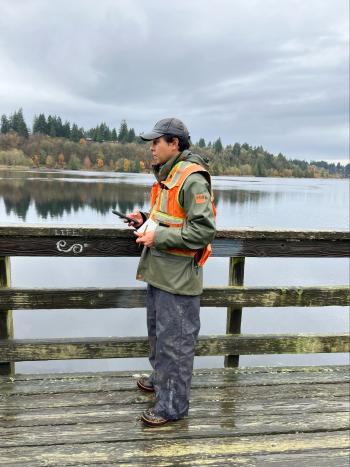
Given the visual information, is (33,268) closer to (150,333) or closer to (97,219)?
(97,219)

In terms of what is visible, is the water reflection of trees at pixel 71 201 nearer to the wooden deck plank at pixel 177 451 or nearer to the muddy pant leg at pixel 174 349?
the muddy pant leg at pixel 174 349

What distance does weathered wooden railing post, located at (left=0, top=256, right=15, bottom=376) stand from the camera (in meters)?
3.08

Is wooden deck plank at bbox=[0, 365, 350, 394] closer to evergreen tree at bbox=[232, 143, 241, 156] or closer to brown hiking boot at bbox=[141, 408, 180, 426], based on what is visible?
brown hiking boot at bbox=[141, 408, 180, 426]

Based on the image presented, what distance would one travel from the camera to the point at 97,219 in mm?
27344

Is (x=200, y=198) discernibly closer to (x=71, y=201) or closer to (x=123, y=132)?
(x=71, y=201)


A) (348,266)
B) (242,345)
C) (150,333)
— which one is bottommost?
(348,266)

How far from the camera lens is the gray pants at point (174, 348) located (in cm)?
265

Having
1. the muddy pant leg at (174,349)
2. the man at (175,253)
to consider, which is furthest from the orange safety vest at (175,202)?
the muddy pant leg at (174,349)

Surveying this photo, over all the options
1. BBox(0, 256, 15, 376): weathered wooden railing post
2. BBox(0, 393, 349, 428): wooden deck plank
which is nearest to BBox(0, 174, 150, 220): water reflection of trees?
BBox(0, 256, 15, 376): weathered wooden railing post

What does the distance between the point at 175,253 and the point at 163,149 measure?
0.65 metres

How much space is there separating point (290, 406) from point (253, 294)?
0.85m

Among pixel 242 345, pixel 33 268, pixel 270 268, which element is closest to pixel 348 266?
pixel 270 268

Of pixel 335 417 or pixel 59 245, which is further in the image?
pixel 59 245

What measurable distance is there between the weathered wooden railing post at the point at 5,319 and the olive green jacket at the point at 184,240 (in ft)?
3.43
